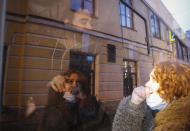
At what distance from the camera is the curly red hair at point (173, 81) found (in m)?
0.74

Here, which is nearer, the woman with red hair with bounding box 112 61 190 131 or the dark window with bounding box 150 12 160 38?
the woman with red hair with bounding box 112 61 190 131

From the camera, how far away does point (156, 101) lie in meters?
0.78

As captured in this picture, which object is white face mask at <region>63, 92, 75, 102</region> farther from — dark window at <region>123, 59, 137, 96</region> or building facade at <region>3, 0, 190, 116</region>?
dark window at <region>123, 59, 137, 96</region>

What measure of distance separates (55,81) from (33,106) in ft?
0.42

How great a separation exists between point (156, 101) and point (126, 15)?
2.06ft

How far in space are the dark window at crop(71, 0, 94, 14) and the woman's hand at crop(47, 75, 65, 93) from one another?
0.37 meters

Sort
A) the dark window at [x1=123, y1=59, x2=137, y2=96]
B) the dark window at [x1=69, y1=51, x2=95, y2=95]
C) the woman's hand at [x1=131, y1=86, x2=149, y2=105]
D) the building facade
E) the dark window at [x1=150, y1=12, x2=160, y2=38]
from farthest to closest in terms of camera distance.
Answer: the dark window at [x1=150, y1=12, x2=160, y2=38] < the dark window at [x1=123, y1=59, x2=137, y2=96] < the woman's hand at [x1=131, y1=86, x2=149, y2=105] < the dark window at [x1=69, y1=51, x2=95, y2=95] < the building facade

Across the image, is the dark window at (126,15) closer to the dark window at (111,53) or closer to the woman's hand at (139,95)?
the dark window at (111,53)

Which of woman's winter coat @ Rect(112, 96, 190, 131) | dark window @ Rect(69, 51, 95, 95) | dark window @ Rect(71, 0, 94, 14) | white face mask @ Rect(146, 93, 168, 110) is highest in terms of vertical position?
dark window @ Rect(71, 0, 94, 14)

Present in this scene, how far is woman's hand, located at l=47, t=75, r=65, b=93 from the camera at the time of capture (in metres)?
0.53

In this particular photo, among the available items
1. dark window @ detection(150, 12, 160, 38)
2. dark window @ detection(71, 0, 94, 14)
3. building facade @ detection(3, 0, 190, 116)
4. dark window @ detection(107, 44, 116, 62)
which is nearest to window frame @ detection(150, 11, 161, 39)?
dark window @ detection(150, 12, 160, 38)

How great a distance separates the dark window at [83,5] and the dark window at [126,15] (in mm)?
261

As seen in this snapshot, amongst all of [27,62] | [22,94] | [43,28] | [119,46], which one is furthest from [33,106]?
[119,46]

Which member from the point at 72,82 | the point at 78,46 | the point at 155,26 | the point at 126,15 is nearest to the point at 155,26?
the point at 155,26
